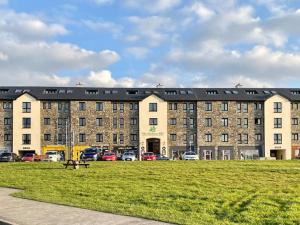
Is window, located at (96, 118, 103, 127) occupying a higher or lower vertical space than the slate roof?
lower

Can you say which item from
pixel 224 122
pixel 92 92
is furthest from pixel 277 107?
pixel 92 92

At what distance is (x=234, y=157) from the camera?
7531 centimetres

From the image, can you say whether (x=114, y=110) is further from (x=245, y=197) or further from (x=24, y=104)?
(x=245, y=197)

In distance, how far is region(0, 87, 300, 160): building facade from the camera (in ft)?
242

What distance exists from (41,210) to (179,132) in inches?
2467

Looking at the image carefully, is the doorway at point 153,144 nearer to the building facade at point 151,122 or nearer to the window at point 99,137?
the building facade at point 151,122

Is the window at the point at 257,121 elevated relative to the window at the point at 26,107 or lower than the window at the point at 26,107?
lower

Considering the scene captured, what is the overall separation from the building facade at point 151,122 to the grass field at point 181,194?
48821 millimetres

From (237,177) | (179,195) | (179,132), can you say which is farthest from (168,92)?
(179,195)

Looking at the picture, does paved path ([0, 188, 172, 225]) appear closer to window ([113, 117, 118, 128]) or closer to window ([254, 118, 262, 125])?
window ([113, 117, 118, 128])

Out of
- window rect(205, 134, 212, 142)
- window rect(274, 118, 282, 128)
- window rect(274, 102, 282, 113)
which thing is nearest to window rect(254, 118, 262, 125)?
window rect(274, 118, 282, 128)

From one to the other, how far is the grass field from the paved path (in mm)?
582

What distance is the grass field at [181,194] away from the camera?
477 inches

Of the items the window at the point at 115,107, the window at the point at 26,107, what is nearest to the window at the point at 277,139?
the window at the point at 115,107
